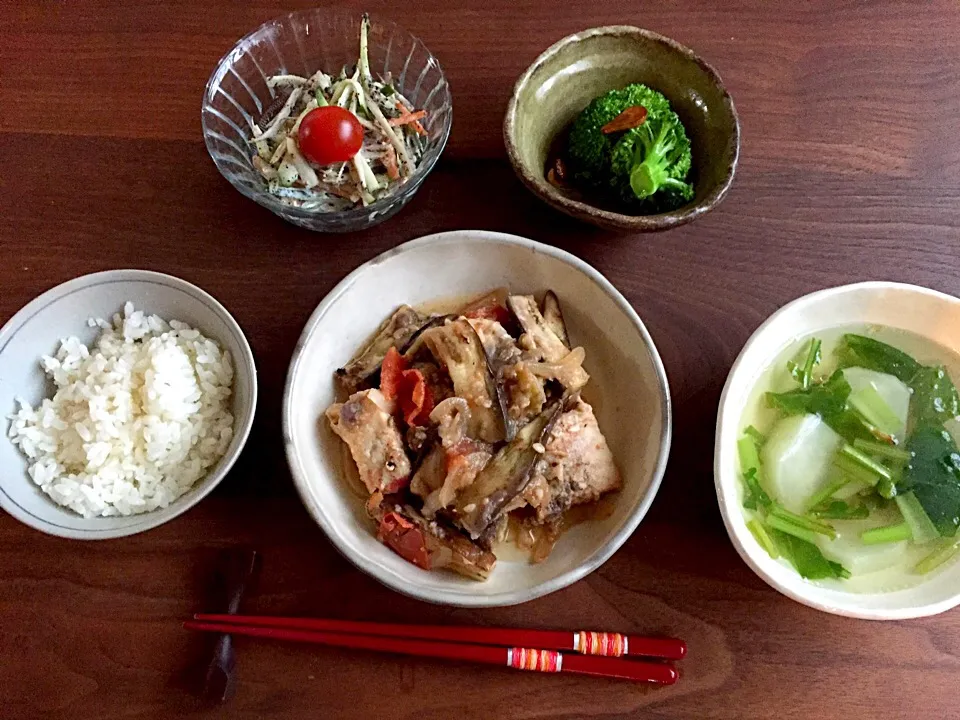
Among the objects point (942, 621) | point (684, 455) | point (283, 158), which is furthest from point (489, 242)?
point (942, 621)

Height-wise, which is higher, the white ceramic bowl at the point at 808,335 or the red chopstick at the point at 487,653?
the white ceramic bowl at the point at 808,335

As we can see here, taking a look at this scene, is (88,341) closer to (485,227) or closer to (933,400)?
(485,227)

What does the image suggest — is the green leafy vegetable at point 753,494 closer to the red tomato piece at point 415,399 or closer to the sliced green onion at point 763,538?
the sliced green onion at point 763,538

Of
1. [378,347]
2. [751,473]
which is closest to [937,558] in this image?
[751,473]

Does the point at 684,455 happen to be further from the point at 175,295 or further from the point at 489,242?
the point at 175,295

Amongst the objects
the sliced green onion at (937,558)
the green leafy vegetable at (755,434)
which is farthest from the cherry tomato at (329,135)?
the sliced green onion at (937,558)

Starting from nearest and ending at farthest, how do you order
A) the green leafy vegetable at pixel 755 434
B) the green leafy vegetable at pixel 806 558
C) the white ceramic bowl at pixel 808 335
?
the white ceramic bowl at pixel 808 335 → the green leafy vegetable at pixel 806 558 → the green leafy vegetable at pixel 755 434
